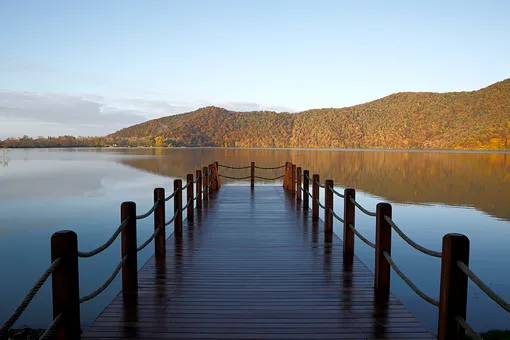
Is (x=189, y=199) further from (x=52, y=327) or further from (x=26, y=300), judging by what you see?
(x=26, y=300)

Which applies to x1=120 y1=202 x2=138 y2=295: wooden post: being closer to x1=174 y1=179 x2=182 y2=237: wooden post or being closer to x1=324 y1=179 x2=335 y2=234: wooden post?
x1=174 y1=179 x2=182 y2=237: wooden post

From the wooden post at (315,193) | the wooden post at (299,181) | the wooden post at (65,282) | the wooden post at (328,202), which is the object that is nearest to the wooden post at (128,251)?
the wooden post at (65,282)

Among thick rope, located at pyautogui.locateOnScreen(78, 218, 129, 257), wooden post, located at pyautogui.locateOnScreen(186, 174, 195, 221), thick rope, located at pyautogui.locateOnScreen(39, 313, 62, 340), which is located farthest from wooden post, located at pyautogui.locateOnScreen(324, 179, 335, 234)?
thick rope, located at pyautogui.locateOnScreen(39, 313, 62, 340)

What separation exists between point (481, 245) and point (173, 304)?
11.0 meters

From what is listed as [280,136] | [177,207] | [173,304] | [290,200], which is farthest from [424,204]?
[280,136]

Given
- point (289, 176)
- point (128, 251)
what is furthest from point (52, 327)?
point (289, 176)

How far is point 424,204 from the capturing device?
65.6 ft

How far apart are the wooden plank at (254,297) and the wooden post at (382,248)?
0.34 ft

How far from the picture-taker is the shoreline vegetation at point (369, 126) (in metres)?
120

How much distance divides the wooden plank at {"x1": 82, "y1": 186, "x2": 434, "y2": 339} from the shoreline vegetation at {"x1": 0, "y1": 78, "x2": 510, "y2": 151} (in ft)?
411

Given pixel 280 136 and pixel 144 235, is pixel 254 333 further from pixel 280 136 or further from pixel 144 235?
pixel 280 136

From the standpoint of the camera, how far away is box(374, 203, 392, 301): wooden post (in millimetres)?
3980

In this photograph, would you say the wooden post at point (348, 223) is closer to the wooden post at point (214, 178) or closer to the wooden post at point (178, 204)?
the wooden post at point (178, 204)

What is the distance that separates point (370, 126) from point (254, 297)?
14863 centimetres
